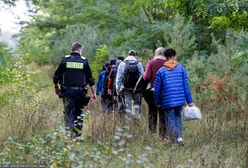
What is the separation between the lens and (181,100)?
9.07 m

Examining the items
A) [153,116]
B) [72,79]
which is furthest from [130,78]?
[72,79]

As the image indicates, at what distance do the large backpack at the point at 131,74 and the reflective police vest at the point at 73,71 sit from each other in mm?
1456

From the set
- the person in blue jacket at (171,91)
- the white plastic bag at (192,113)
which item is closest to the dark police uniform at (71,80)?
the person in blue jacket at (171,91)

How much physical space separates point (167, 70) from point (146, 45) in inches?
409

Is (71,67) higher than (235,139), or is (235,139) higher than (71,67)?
(71,67)

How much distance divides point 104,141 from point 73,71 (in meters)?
1.56

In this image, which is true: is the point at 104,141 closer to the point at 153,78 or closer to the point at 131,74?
the point at 153,78

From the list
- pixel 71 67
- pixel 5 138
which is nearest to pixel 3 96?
pixel 71 67

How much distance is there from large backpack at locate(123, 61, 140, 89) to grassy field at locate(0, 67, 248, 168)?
1109mm

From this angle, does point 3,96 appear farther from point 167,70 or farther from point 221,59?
point 221,59

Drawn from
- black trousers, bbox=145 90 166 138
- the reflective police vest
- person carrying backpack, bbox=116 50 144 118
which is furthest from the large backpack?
the reflective police vest

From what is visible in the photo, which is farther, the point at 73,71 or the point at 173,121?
the point at 73,71

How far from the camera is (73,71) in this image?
952 cm

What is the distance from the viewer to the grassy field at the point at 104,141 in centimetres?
572
